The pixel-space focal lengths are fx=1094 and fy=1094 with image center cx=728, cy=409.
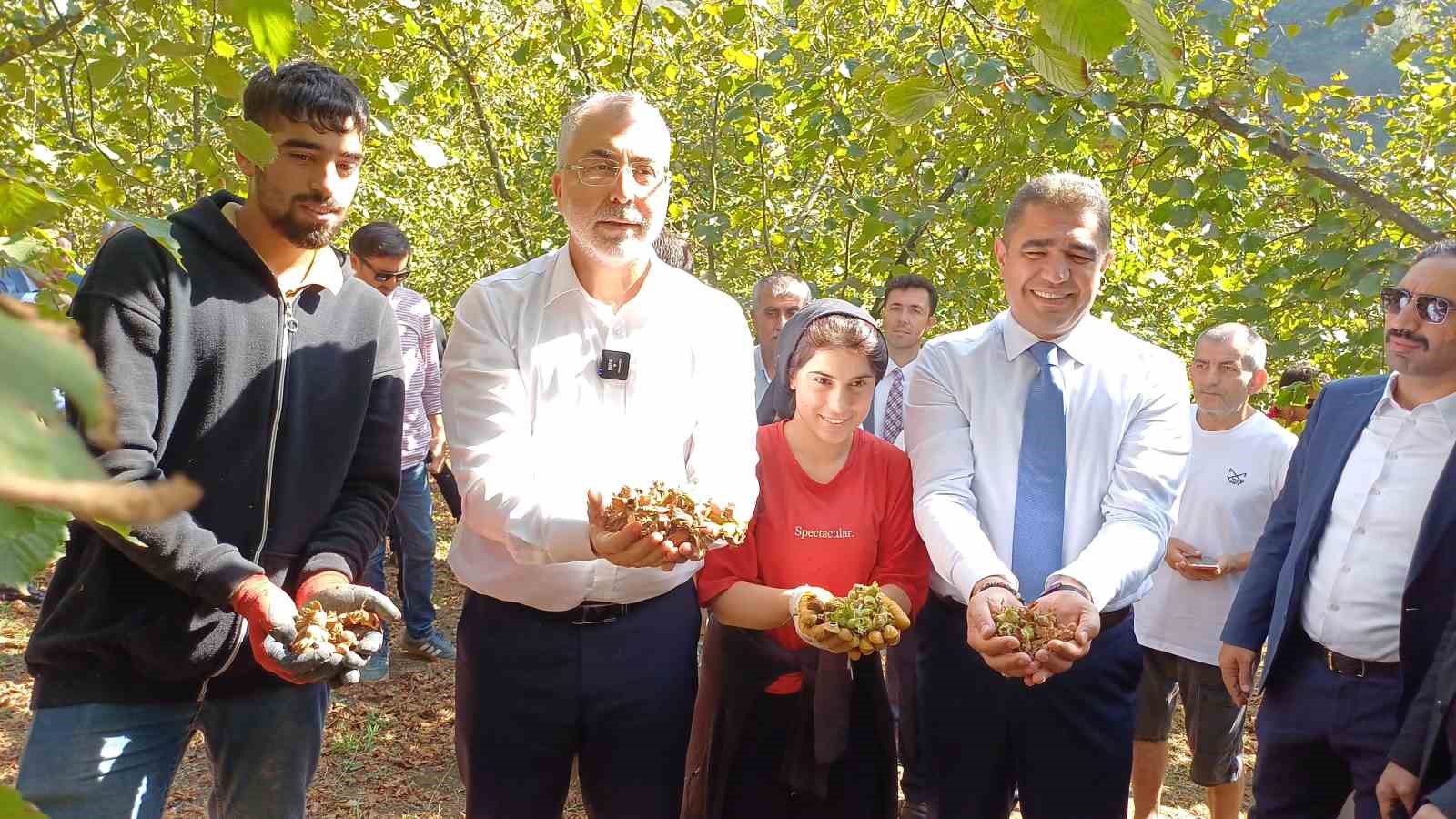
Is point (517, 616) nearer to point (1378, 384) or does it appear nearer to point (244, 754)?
point (244, 754)

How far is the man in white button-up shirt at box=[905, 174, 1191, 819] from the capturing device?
282 cm

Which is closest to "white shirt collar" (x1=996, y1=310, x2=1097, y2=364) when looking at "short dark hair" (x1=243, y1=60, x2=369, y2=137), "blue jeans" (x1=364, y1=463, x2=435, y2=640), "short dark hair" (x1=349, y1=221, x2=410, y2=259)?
"short dark hair" (x1=243, y1=60, x2=369, y2=137)

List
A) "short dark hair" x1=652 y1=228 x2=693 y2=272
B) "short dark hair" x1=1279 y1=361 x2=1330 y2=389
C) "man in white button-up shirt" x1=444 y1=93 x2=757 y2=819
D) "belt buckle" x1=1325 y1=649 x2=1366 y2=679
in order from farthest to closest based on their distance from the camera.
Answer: "short dark hair" x1=1279 y1=361 x2=1330 y2=389 → "short dark hair" x1=652 y1=228 x2=693 y2=272 → "belt buckle" x1=1325 y1=649 x2=1366 y2=679 → "man in white button-up shirt" x1=444 y1=93 x2=757 y2=819

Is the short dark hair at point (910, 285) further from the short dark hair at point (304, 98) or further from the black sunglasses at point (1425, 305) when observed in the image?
the short dark hair at point (304, 98)

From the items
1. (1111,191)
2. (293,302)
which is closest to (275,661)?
(293,302)

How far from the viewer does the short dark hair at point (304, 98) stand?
7.80 ft

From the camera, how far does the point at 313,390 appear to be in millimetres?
2475

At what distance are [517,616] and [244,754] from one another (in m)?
0.65

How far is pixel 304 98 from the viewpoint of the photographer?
93.4 inches

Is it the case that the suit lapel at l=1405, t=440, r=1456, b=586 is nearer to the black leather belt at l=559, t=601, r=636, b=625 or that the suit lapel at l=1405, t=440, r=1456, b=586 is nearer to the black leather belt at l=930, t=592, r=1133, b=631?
the black leather belt at l=930, t=592, r=1133, b=631

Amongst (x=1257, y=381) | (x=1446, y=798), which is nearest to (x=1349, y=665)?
(x=1446, y=798)

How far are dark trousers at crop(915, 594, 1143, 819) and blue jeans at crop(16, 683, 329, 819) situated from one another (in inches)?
62.8

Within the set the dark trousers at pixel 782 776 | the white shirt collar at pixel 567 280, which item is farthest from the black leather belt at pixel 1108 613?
the white shirt collar at pixel 567 280

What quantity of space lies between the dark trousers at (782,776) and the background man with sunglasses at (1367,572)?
1.25m
